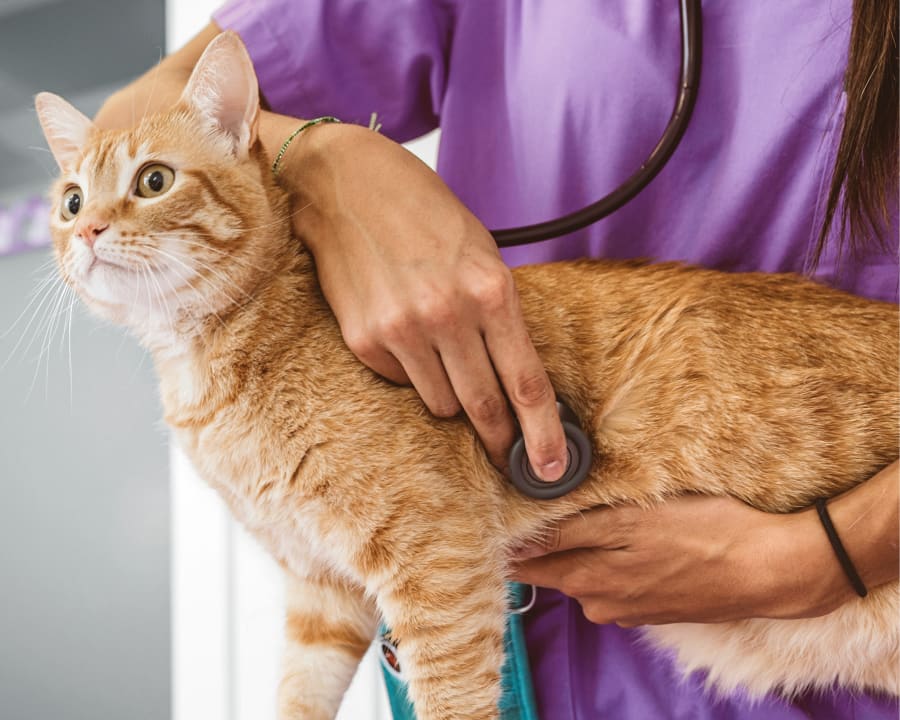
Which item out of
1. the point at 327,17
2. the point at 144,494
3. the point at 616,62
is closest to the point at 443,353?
the point at 616,62

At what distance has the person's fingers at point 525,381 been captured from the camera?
591mm

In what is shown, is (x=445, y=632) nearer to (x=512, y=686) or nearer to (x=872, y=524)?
(x=512, y=686)

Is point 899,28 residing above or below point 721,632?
above

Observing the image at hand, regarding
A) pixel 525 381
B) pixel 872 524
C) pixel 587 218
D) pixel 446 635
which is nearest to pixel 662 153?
pixel 587 218

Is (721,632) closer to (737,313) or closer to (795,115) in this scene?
(737,313)

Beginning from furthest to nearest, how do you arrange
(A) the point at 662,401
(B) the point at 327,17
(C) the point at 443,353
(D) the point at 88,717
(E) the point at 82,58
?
(D) the point at 88,717, (E) the point at 82,58, (B) the point at 327,17, (A) the point at 662,401, (C) the point at 443,353

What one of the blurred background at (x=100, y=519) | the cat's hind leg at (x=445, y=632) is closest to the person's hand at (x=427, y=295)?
the cat's hind leg at (x=445, y=632)

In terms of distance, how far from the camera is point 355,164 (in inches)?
25.9

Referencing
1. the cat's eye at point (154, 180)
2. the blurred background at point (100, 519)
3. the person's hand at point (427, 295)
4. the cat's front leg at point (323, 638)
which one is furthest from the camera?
the blurred background at point (100, 519)

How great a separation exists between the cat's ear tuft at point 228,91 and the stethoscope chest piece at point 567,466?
0.38m

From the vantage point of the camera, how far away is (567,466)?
642 mm

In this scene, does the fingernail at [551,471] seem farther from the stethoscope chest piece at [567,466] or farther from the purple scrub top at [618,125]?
the purple scrub top at [618,125]

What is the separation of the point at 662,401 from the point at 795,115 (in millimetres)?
309

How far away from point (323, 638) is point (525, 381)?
1.37 feet
